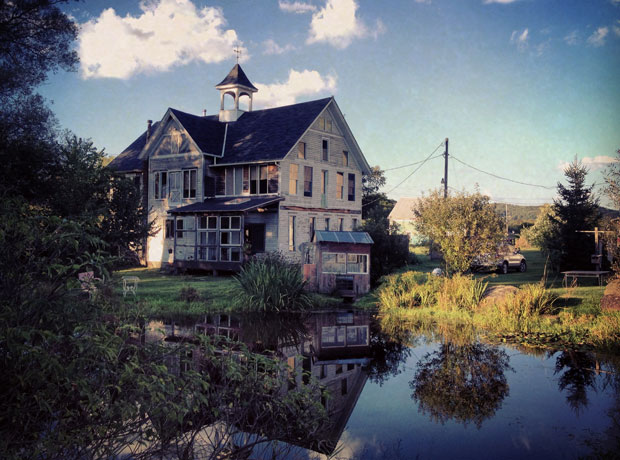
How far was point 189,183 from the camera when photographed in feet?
110

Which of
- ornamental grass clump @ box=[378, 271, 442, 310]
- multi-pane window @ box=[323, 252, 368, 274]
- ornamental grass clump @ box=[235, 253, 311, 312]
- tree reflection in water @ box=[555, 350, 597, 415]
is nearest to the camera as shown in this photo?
tree reflection in water @ box=[555, 350, 597, 415]

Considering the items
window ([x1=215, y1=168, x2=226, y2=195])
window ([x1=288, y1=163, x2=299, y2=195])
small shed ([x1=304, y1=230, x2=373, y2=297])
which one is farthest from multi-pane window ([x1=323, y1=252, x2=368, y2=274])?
window ([x1=215, y1=168, x2=226, y2=195])

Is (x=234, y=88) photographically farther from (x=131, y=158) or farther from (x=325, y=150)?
(x=131, y=158)

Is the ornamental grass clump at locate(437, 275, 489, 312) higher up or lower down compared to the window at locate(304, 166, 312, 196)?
lower down

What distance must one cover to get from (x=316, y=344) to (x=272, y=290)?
5.03m

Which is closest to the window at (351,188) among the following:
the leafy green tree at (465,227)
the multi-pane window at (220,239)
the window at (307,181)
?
the window at (307,181)

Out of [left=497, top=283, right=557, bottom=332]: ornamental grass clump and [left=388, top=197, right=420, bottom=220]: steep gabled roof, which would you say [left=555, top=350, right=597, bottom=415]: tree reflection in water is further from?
[left=388, top=197, right=420, bottom=220]: steep gabled roof

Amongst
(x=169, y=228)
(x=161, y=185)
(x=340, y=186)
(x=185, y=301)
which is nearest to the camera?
(x=185, y=301)

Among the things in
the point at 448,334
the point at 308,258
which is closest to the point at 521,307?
the point at 448,334

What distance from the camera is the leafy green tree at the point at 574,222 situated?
28234 mm

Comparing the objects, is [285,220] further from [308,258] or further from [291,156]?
[308,258]

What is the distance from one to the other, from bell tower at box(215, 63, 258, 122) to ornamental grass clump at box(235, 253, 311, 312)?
828 inches

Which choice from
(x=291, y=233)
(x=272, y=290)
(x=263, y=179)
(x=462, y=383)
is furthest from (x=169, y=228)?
(x=462, y=383)

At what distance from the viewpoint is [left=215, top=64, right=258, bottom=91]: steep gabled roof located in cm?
3709
